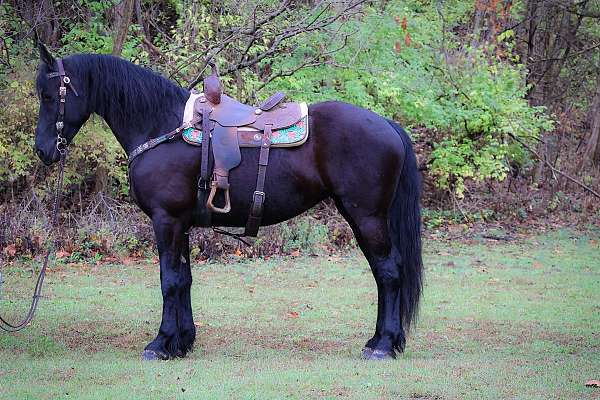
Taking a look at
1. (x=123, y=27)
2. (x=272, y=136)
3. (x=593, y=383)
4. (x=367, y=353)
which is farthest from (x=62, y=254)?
(x=593, y=383)

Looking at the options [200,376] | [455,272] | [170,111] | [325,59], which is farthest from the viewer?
[325,59]

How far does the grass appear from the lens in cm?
508

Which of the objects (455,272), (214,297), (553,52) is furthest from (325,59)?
(553,52)

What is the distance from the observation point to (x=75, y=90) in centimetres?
614

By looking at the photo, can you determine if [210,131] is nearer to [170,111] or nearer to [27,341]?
[170,111]

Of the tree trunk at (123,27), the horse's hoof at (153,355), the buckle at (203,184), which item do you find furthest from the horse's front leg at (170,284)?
the tree trunk at (123,27)

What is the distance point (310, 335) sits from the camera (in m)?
7.21

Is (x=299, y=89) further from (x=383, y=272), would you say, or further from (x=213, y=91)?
(x=383, y=272)

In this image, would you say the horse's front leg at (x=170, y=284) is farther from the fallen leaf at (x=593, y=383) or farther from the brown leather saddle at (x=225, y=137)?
the fallen leaf at (x=593, y=383)

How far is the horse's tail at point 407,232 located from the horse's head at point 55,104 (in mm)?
2385

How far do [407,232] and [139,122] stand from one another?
220 centimetres

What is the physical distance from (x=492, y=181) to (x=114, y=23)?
8.97m

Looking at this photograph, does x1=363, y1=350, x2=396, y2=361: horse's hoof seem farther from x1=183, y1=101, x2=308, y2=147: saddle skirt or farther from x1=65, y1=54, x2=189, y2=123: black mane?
x1=65, y1=54, x2=189, y2=123: black mane

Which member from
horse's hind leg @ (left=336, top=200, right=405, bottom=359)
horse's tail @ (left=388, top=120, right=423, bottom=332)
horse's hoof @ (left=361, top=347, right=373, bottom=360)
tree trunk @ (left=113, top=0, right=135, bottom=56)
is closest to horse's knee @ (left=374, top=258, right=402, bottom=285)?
horse's hind leg @ (left=336, top=200, right=405, bottom=359)
